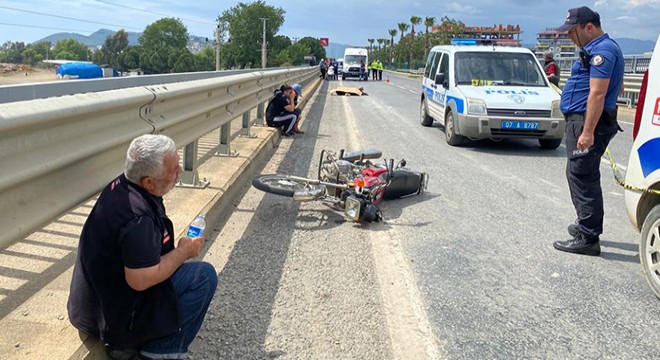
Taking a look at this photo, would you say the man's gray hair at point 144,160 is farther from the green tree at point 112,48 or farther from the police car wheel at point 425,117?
the green tree at point 112,48

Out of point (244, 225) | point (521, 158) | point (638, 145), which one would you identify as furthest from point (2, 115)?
point (521, 158)

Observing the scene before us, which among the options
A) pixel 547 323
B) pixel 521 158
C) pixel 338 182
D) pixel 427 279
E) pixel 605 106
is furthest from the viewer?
pixel 521 158

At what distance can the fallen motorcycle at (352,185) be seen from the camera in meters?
5.23

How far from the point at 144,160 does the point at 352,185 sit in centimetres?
319

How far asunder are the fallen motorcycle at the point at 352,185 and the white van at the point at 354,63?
137 feet

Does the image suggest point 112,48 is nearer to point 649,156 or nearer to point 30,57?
point 30,57

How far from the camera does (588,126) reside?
173 inches

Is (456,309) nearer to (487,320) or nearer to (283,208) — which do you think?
(487,320)

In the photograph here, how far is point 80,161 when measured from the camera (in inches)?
109

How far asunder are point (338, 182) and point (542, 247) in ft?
6.67

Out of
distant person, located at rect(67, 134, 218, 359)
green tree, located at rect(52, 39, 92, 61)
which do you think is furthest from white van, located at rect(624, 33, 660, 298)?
green tree, located at rect(52, 39, 92, 61)

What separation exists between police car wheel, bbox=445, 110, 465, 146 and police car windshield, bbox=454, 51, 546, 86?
27.9 inches

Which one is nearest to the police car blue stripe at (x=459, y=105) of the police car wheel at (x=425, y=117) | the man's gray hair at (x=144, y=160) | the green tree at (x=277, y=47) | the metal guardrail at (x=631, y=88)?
the police car wheel at (x=425, y=117)

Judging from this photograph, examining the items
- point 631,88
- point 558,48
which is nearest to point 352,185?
point 631,88
